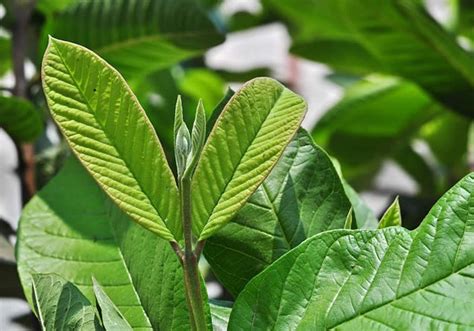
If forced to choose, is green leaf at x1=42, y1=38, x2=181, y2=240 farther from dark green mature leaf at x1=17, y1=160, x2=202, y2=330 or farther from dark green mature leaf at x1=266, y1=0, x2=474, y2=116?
dark green mature leaf at x1=266, y1=0, x2=474, y2=116

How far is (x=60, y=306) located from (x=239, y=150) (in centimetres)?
13

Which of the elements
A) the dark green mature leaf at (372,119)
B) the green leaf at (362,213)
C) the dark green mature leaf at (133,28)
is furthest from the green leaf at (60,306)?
the dark green mature leaf at (372,119)

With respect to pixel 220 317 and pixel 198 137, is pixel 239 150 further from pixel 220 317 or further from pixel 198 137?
pixel 220 317

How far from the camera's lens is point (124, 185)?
519 millimetres

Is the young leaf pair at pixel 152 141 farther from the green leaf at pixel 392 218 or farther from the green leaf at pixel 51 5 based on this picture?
the green leaf at pixel 51 5

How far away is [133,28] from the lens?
1049 mm

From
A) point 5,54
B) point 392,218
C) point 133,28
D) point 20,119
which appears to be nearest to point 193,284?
point 392,218

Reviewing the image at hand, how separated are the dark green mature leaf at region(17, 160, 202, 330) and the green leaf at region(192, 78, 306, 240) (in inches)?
3.1

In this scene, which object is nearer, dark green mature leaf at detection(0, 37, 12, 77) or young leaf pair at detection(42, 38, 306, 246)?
young leaf pair at detection(42, 38, 306, 246)

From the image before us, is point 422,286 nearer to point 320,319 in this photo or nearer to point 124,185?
point 320,319

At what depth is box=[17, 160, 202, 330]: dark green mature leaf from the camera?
0.59m

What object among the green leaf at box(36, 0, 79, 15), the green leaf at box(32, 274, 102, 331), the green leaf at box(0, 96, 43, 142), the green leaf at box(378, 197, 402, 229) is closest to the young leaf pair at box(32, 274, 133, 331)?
the green leaf at box(32, 274, 102, 331)

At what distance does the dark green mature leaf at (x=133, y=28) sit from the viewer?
1.03 m

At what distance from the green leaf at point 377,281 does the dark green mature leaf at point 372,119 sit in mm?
796
